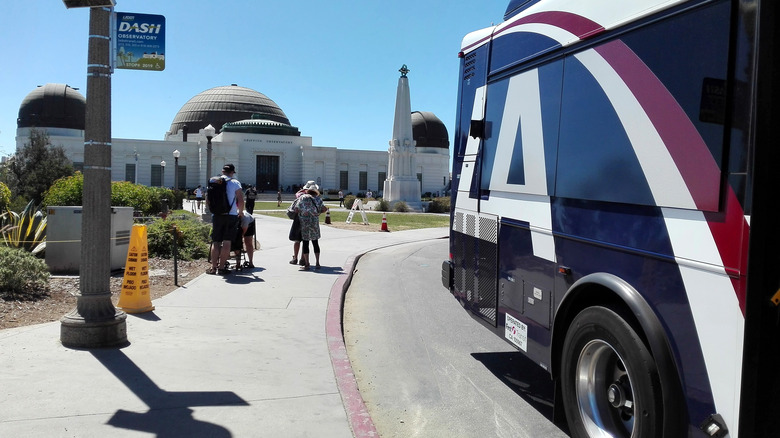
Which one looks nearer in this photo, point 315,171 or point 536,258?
point 536,258

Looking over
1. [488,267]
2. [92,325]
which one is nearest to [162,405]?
[92,325]

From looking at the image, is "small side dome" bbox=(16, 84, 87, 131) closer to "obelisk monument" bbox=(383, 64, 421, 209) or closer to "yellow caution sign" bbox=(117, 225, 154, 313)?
"obelisk monument" bbox=(383, 64, 421, 209)

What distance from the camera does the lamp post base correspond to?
6.07 metres

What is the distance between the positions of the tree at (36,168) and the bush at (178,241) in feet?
62.4

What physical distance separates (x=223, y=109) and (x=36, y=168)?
230 ft

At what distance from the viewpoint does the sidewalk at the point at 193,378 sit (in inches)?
175

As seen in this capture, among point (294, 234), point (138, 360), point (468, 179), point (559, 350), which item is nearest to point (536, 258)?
point (559, 350)

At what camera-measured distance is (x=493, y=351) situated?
7.23 metres

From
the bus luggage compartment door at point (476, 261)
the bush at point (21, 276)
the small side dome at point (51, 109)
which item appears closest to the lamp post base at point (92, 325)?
the bush at point (21, 276)

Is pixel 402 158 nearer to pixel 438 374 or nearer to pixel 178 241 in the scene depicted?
pixel 178 241

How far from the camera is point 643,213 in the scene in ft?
12.0

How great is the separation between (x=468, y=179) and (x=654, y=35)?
121 inches

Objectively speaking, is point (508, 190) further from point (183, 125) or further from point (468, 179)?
point (183, 125)

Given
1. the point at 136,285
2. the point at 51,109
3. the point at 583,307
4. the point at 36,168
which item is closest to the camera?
the point at 583,307
